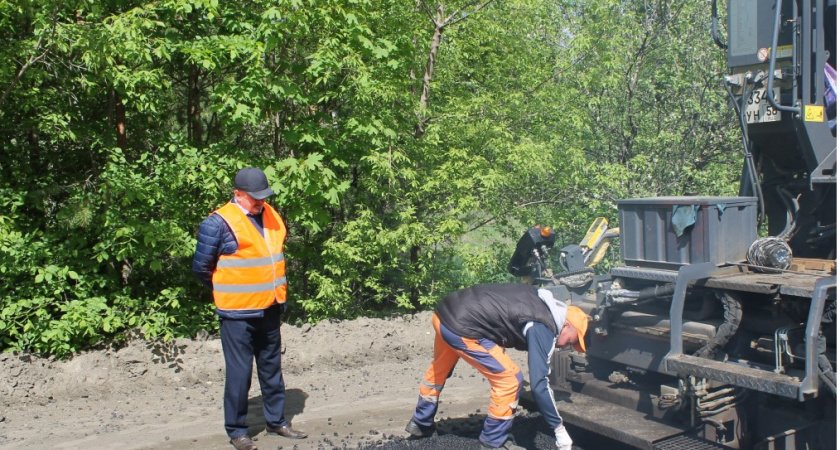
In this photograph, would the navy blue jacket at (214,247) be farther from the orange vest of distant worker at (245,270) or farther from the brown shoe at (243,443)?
the brown shoe at (243,443)

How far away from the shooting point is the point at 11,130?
6832 mm

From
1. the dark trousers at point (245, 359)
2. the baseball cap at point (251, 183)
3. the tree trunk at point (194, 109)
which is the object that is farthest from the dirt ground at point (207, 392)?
the tree trunk at point (194, 109)

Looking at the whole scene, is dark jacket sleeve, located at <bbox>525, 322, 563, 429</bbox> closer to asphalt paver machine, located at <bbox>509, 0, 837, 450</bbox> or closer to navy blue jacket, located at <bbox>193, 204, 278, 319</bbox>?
asphalt paver machine, located at <bbox>509, 0, 837, 450</bbox>

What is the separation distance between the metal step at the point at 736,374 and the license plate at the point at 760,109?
1.81 m

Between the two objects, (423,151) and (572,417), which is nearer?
(572,417)

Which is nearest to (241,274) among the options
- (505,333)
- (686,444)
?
(505,333)

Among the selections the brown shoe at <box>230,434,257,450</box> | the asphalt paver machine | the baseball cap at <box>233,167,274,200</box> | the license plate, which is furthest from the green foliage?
the license plate

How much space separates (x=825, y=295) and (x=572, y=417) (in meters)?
1.74

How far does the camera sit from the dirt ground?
533cm

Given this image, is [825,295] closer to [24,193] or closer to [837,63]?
[837,63]

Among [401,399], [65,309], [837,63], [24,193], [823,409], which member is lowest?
[401,399]

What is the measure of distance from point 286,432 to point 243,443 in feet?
1.26

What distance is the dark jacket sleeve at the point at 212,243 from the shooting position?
479 centimetres

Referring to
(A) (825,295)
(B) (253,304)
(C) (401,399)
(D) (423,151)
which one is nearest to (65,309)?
(B) (253,304)
